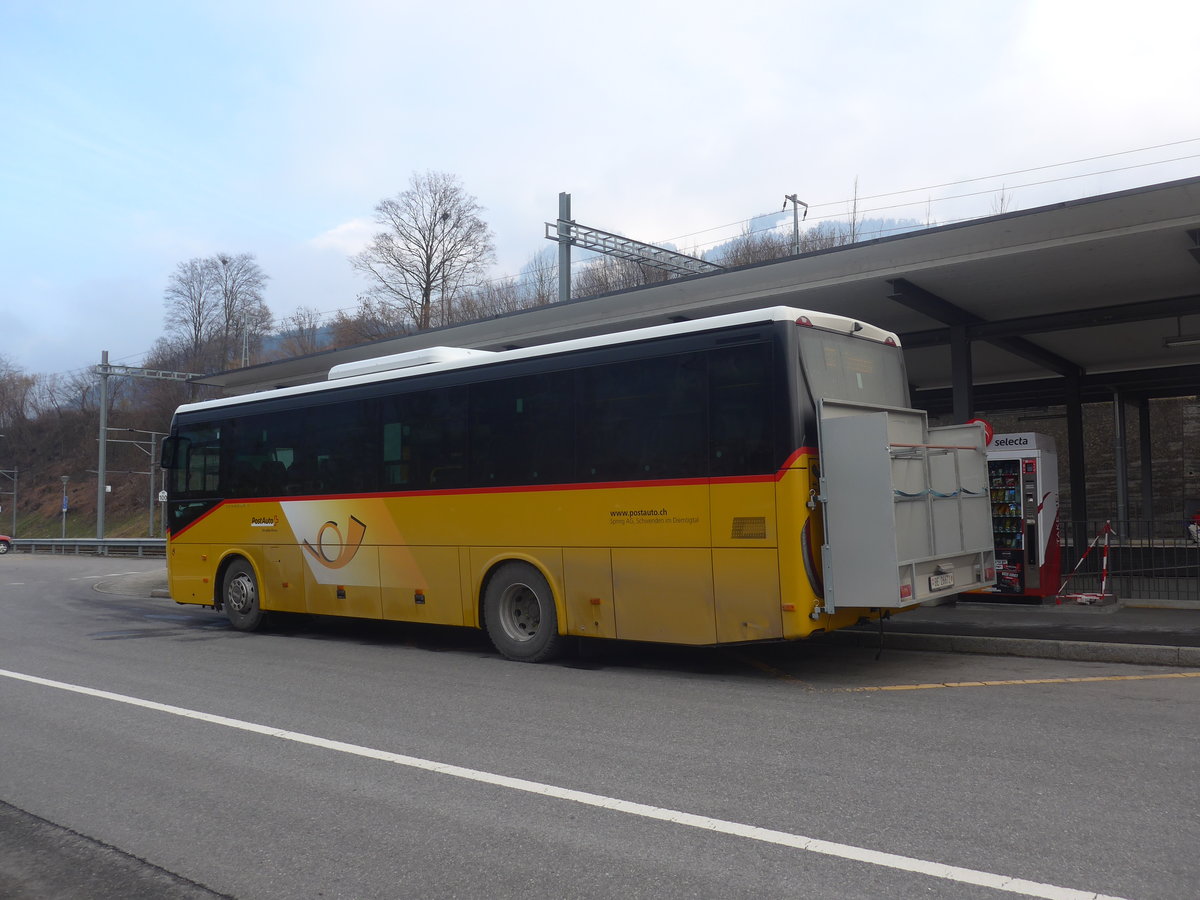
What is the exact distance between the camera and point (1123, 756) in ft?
19.9

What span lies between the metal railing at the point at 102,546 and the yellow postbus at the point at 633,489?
30.4 meters

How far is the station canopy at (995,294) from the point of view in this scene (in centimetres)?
1191

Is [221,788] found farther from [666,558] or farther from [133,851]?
[666,558]

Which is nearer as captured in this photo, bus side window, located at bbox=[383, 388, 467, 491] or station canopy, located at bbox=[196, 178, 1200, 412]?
bus side window, located at bbox=[383, 388, 467, 491]

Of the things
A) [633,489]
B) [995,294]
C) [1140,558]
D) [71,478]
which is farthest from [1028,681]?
[71,478]

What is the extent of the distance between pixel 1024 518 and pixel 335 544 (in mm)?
9756

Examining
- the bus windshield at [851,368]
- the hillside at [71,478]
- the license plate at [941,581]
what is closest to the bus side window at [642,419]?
the bus windshield at [851,368]

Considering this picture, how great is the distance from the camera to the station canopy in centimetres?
1191

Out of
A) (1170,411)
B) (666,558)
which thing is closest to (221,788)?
(666,558)

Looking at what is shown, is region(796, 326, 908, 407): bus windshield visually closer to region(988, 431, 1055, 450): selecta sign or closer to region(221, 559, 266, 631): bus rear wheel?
region(988, 431, 1055, 450): selecta sign

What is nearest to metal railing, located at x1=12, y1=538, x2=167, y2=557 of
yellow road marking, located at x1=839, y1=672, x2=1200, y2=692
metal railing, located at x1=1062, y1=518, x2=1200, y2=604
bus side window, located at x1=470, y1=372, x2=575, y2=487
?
bus side window, located at x1=470, y1=372, x2=575, y2=487

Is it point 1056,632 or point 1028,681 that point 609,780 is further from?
point 1056,632

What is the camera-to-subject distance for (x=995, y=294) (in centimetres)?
1497

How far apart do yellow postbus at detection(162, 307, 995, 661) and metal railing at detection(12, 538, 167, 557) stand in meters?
30.4
